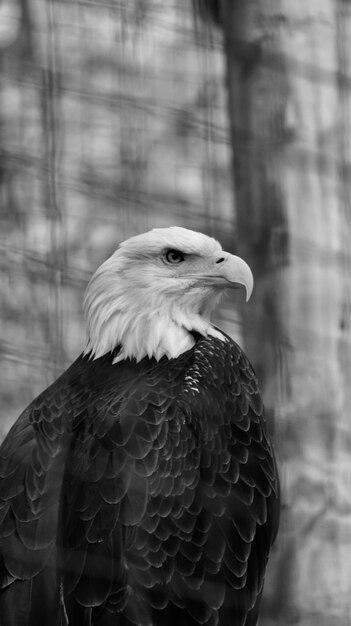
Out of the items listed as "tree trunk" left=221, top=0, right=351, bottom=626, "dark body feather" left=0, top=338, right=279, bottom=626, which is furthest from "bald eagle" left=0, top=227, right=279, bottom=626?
"tree trunk" left=221, top=0, right=351, bottom=626

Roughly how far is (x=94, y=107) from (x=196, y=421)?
2.99ft

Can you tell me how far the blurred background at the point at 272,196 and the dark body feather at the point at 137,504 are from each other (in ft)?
0.86

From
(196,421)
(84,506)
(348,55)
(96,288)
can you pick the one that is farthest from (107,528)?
(348,55)

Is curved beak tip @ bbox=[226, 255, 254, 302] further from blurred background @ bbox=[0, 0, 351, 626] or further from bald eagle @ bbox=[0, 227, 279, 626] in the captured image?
blurred background @ bbox=[0, 0, 351, 626]

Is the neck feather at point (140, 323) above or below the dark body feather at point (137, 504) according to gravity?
above

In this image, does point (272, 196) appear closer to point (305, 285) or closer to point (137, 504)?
point (305, 285)

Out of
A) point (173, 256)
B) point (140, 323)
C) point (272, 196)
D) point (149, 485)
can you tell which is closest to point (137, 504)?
point (149, 485)

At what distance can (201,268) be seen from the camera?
4.00m

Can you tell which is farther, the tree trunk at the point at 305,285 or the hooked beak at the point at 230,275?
the tree trunk at the point at 305,285

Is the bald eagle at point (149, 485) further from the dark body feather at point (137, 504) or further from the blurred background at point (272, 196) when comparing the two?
the blurred background at point (272, 196)

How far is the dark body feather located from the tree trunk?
249 mm

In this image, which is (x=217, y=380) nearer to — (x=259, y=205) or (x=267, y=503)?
(x=267, y=503)

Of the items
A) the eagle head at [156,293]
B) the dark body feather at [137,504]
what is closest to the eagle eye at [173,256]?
the eagle head at [156,293]

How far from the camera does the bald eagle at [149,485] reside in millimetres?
3416
